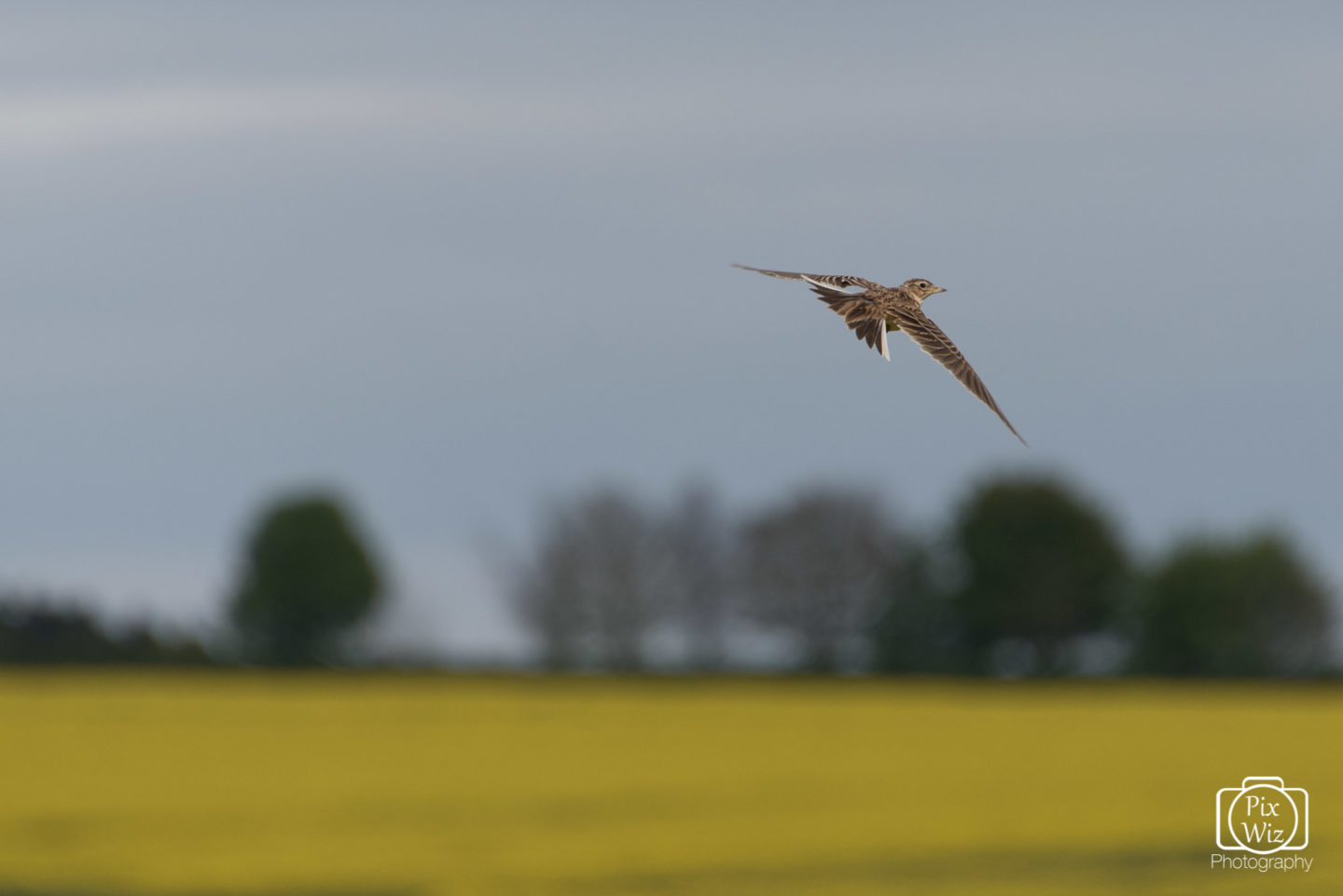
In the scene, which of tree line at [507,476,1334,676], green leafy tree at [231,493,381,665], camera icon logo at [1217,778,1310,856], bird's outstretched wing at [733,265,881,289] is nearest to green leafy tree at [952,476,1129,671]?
tree line at [507,476,1334,676]

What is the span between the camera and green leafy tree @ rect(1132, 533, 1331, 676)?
7606cm

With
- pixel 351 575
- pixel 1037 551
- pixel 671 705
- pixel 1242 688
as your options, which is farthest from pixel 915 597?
pixel 351 575

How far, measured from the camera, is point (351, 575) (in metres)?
93.2

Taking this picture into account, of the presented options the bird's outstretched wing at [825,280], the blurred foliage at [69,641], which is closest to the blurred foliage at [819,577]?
the blurred foliage at [69,641]

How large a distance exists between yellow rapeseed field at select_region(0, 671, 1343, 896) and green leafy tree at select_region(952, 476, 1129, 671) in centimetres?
2149

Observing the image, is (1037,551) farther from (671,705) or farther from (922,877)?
(922,877)

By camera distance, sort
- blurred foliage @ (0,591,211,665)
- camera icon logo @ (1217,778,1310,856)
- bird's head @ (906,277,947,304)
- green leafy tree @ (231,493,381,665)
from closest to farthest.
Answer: bird's head @ (906,277,947,304), camera icon logo @ (1217,778,1310,856), blurred foliage @ (0,591,211,665), green leafy tree @ (231,493,381,665)

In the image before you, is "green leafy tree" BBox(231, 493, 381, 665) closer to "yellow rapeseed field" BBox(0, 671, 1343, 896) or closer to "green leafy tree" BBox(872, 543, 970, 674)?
"green leafy tree" BBox(872, 543, 970, 674)

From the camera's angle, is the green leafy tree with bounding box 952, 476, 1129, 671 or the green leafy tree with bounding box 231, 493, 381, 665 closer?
the green leafy tree with bounding box 952, 476, 1129, 671

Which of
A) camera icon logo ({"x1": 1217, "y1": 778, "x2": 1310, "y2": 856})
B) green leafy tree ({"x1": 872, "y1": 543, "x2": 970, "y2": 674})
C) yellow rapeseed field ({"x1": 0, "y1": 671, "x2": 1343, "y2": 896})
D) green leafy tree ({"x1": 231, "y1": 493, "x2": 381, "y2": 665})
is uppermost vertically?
green leafy tree ({"x1": 231, "y1": 493, "x2": 381, "y2": 665})

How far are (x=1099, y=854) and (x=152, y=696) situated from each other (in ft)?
111

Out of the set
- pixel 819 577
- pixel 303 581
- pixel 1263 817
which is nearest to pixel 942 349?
pixel 1263 817

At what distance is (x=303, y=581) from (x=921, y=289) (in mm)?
92061

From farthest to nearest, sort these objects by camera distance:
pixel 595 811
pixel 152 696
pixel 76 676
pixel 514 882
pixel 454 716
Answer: pixel 76 676 → pixel 152 696 → pixel 454 716 → pixel 595 811 → pixel 514 882
